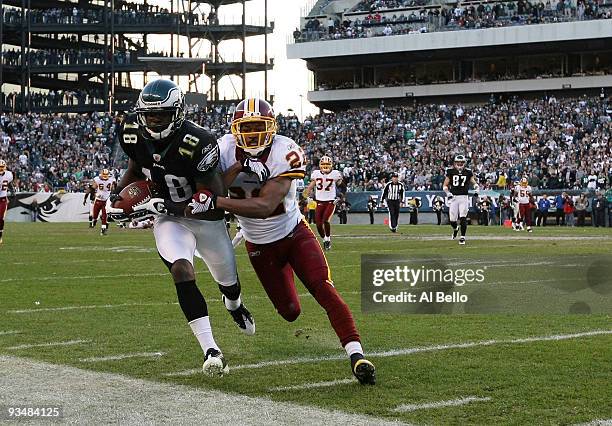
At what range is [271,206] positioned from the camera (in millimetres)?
5219

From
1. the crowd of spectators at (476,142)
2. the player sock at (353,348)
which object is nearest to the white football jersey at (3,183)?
the player sock at (353,348)

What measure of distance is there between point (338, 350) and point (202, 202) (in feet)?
4.35

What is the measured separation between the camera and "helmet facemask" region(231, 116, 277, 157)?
5.35 metres

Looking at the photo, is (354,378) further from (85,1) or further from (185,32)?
(85,1)

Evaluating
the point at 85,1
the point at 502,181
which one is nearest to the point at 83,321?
the point at 502,181

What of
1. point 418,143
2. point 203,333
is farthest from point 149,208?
point 418,143

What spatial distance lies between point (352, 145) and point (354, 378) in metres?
33.5

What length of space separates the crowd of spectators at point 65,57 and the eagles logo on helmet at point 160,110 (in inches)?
1769

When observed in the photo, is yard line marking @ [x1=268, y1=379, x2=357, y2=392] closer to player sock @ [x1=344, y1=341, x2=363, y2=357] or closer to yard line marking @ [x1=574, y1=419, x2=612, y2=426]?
player sock @ [x1=344, y1=341, x2=363, y2=357]

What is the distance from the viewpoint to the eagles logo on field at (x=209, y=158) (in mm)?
5355

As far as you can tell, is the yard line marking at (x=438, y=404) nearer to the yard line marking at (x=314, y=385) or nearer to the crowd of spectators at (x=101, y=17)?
the yard line marking at (x=314, y=385)

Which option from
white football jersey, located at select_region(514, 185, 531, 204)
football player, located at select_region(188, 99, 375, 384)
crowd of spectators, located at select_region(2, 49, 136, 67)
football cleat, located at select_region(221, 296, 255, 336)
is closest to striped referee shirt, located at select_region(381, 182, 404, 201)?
white football jersey, located at select_region(514, 185, 531, 204)

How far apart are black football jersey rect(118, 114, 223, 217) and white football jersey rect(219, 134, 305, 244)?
0.48ft

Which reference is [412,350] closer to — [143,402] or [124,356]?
[124,356]
